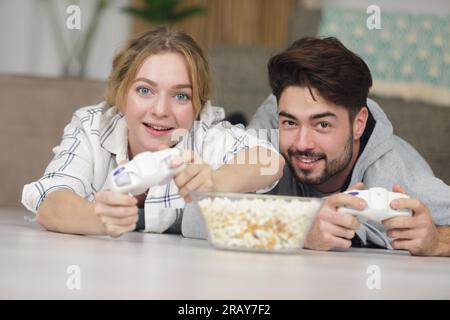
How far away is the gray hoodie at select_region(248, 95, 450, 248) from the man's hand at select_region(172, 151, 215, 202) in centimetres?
42

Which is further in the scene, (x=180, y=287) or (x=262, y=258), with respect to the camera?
(x=262, y=258)

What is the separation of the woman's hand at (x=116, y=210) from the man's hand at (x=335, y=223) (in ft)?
1.15

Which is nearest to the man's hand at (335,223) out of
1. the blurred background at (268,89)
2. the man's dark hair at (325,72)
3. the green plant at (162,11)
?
the man's dark hair at (325,72)

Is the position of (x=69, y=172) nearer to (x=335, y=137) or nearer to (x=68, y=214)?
(x=68, y=214)

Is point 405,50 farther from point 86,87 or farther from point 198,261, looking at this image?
point 198,261

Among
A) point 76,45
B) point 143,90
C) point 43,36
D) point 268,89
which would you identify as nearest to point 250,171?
point 143,90

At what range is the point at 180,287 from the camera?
0.99m

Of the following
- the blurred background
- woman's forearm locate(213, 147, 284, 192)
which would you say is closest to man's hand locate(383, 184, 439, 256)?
woman's forearm locate(213, 147, 284, 192)

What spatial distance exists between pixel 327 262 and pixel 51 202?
0.58 meters

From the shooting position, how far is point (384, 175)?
187cm

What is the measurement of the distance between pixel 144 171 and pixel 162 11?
3.31 m

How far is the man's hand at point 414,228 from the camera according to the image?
157 centimetres

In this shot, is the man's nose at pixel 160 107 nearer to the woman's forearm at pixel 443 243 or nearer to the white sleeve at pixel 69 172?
the white sleeve at pixel 69 172
